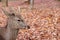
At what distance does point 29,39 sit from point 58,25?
2083mm

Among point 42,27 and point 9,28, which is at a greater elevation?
point 9,28

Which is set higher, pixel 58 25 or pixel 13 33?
pixel 13 33

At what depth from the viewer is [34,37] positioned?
8.20 meters

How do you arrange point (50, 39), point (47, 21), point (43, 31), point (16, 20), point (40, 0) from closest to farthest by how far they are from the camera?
point (16, 20) → point (50, 39) → point (43, 31) → point (47, 21) → point (40, 0)

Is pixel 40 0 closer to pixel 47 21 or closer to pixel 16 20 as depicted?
pixel 47 21

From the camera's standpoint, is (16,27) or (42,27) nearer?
(16,27)

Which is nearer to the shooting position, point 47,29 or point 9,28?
point 9,28

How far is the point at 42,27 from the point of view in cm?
933

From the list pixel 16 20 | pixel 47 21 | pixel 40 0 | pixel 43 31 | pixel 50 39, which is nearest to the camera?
pixel 16 20

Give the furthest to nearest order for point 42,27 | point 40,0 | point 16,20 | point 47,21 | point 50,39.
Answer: point 40,0 < point 47,21 < point 42,27 < point 50,39 < point 16,20

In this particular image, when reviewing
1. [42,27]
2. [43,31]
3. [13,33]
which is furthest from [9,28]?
[42,27]

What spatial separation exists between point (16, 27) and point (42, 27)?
3.33m

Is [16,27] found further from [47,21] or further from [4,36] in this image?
[47,21]

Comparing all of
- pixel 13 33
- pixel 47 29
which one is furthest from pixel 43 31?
pixel 13 33
